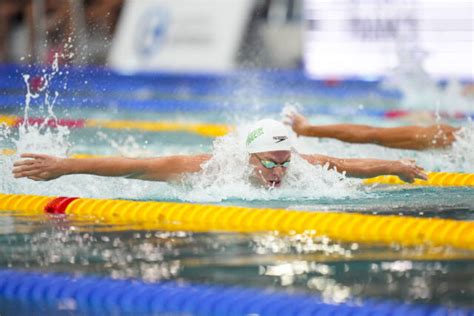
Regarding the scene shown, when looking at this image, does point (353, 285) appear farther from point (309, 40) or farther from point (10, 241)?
point (309, 40)

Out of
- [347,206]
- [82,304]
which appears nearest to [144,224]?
[347,206]

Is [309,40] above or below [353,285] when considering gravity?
above

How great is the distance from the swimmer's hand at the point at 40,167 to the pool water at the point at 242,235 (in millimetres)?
229

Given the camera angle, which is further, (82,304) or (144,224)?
(144,224)

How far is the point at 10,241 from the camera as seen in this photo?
5.11 meters

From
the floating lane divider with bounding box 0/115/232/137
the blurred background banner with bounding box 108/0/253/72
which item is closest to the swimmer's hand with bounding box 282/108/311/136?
the floating lane divider with bounding box 0/115/232/137

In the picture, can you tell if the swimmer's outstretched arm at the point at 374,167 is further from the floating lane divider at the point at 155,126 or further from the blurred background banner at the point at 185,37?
the blurred background banner at the point at 185,37

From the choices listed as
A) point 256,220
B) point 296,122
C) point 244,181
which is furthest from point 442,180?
point 256,220

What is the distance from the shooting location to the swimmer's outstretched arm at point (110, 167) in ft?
18.6

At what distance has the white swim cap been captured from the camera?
19.8ft

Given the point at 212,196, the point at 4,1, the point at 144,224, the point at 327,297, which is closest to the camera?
the point at 327,297

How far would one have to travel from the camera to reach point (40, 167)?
5.67 meters

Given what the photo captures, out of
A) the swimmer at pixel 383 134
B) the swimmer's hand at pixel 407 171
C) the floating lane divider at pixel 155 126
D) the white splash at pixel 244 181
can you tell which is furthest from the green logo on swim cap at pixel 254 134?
the floating lane divider at pixel 155 126

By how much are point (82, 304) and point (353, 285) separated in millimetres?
1012
